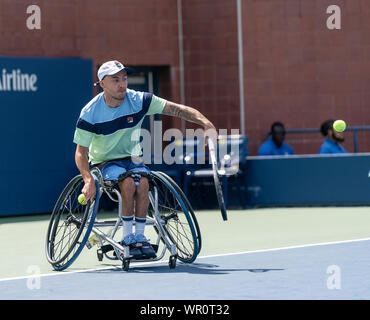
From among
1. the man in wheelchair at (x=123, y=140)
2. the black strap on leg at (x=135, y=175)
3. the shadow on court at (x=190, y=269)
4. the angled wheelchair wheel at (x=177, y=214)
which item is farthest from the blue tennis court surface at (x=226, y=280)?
the black strap on leg at (x=135, y=175)

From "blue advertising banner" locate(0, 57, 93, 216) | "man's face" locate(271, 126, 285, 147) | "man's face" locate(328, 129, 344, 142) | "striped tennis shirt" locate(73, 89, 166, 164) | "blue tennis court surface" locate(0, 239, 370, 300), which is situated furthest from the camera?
"man's face" locate(271, 126, 285, 147)

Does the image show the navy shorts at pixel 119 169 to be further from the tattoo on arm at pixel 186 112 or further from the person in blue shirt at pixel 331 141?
the person in blue shirt at pixel 331 141

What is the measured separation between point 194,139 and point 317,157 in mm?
1946

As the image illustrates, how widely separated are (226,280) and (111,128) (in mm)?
1739

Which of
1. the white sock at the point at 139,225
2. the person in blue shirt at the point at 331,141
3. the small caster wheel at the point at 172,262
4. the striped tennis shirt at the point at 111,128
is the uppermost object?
the striped tennis shirt at the point at 111,128

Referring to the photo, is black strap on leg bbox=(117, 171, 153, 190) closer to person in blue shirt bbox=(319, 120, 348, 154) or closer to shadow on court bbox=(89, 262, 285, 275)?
shadow on court bbox=(89, 262, 285, 275)

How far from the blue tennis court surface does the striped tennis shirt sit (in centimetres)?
100

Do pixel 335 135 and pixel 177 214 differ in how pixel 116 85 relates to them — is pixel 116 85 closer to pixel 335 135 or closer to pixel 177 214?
pixel 177 214

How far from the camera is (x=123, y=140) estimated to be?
8430mm

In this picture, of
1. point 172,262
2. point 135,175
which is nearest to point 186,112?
point 135,175

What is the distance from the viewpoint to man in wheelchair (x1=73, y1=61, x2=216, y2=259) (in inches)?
322

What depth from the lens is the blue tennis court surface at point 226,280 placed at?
265 inches

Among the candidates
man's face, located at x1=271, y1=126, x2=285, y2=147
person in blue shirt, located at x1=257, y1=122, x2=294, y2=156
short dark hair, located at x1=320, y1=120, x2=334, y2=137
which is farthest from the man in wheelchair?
man's face, located at x1=271, y1=126, x2=285, y2=147
